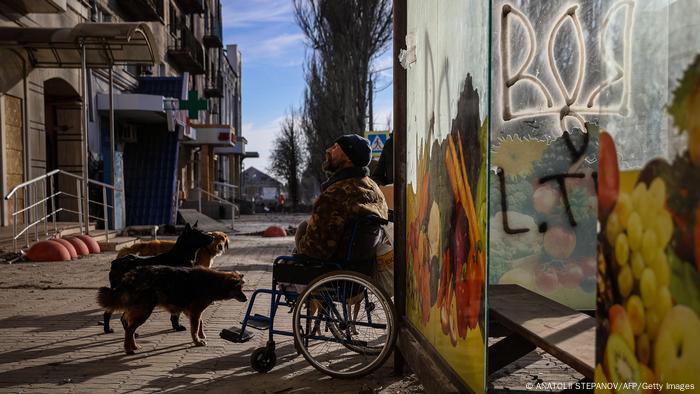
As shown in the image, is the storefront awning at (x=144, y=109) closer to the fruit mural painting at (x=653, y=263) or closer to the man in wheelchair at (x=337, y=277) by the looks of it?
the man in wheelchair at (x=337, y=277)

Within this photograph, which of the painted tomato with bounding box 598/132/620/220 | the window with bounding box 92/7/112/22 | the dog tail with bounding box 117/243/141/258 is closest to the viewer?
Answer: the painted tomato with bounding box 598/132/620/220

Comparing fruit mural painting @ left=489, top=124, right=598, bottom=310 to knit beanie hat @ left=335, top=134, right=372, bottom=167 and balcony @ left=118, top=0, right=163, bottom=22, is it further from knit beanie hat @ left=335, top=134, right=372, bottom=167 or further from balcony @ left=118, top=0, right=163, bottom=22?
balcony @ left=118, top=0, right=163, bottom=22

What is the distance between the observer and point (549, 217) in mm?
4820

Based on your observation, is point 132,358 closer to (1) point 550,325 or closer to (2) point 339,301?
(2) point 339,301

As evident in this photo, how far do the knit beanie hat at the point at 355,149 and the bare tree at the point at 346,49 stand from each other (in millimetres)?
21833

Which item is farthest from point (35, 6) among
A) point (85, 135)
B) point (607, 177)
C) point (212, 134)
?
point (212, 134)

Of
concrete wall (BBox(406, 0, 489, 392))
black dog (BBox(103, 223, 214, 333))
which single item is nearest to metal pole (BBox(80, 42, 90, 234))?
black dog (BBox(103, 223, 214, 333))

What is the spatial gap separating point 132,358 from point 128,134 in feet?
51.3

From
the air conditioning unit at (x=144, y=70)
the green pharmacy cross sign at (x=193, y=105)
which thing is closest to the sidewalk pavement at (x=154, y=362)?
the green pharmacy cross sign at (x=193, y=105)

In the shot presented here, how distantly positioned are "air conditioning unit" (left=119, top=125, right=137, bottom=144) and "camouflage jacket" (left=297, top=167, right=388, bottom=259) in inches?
637

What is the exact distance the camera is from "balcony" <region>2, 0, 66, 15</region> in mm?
11805

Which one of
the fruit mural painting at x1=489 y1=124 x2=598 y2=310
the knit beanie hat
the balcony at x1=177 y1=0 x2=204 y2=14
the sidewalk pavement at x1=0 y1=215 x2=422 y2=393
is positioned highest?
the balcony at x1=177 y1=0 x2=204 y2=14

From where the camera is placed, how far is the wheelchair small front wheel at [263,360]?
14.0 ft

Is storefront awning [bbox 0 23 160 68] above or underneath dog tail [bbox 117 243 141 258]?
above
